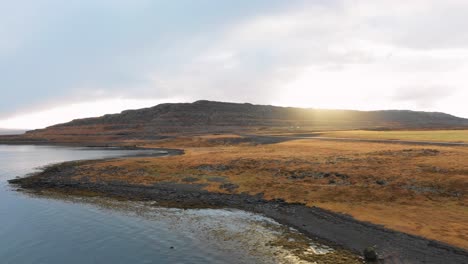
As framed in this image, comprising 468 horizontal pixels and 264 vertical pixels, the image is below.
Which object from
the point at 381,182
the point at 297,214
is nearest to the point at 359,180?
the point at 381,182

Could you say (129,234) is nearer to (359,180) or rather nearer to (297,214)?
(297,214)

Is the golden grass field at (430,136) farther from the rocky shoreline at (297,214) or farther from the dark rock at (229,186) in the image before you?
the rocky shoreline at (297,214)

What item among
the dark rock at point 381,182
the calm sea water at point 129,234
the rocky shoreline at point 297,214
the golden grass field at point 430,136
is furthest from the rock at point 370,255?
the golden grass field at point 430,136

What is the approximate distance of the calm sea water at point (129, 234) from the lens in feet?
67.6

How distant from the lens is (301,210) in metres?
29.3

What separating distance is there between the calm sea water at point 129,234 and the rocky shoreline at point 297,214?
7.58ft

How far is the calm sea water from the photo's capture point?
67.6 feet

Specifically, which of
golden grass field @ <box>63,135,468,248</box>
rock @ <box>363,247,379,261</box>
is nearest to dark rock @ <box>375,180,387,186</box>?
golden grass field @ <box>63,135,468,248</box>

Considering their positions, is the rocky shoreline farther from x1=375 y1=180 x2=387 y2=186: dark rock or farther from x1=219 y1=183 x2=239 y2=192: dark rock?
x1=375 y1=180 x2=387 y2=186: dark rock

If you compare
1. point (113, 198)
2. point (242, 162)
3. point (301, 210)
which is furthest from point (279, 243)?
point (242, 162)

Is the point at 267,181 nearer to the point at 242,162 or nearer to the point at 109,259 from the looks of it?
the point at 242,162

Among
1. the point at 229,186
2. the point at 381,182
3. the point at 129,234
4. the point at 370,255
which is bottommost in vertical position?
the point at 129,234

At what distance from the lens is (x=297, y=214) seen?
28.4 metres

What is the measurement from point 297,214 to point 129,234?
13.6 meters
